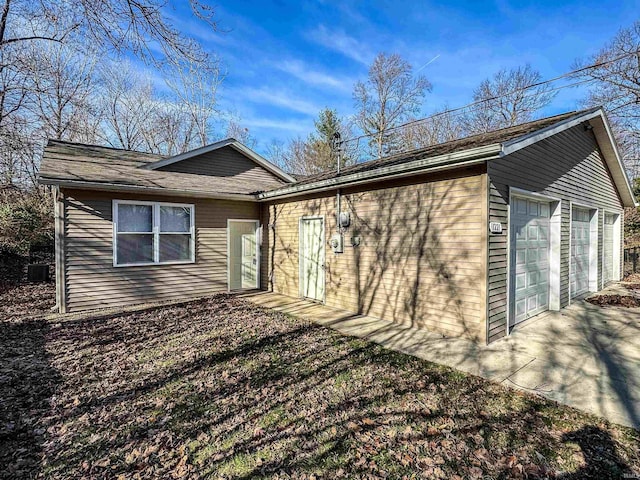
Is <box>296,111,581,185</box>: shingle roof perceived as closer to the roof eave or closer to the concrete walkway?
the roof eave

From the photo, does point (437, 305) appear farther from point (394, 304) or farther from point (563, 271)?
point (563, 271)

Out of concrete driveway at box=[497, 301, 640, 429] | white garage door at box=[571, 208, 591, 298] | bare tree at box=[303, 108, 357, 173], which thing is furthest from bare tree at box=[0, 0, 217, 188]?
white garage door at box=[571, 208, 591, 298]

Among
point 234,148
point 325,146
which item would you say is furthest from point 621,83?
point 234,148

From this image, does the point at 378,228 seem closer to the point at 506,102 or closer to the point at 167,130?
the point at 506,102

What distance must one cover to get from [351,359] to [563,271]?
571 cm

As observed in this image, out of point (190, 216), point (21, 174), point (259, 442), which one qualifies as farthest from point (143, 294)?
point (21, 174)

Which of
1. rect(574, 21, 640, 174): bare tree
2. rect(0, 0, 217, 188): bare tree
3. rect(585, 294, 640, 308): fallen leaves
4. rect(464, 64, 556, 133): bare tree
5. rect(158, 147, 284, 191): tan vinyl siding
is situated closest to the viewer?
rect(0, 0, 217, 188): bare tree

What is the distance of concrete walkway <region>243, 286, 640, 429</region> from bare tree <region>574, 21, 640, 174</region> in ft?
44.1

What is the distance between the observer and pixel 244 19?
6.66 m

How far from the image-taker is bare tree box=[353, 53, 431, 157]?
1731 centimetres

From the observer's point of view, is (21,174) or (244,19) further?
(21,174)

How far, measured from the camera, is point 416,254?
18.8 feet

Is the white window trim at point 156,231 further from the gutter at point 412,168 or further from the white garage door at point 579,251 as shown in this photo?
the white garage door at point 579,251

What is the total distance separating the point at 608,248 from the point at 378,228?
8.80 meters
